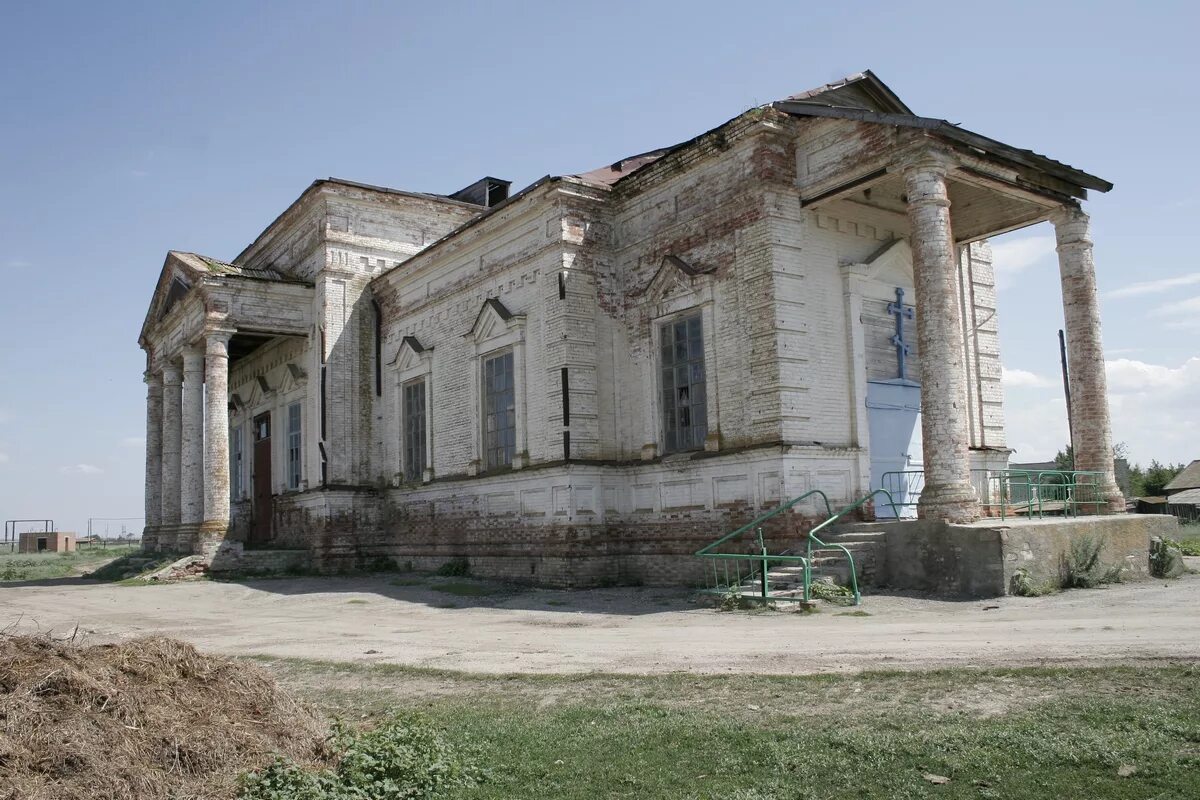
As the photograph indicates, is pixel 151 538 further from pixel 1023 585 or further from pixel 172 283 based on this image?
pixel 1023 585

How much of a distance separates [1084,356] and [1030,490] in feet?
7.99

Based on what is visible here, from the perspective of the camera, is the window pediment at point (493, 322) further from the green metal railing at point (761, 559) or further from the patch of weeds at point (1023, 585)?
the patch of weeds at point (1023, 585)

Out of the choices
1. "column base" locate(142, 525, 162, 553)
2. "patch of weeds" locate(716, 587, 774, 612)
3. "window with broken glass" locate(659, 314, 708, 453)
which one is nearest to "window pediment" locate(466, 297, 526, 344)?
"window with broken glass" locate(659, 314, 708, 453)

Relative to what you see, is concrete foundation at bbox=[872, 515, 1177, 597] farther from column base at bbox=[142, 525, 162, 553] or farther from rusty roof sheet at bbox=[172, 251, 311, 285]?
column base at bbox=[142, 525, 162, 553]

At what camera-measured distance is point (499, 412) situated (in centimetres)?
1862

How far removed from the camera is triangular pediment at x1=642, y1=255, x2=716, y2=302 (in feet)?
49.4

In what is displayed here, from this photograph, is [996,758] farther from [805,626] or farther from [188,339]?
[188,339]

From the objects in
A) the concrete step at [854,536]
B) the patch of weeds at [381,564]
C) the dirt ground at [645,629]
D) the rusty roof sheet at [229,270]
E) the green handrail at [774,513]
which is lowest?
the dirt ground at [645,629]

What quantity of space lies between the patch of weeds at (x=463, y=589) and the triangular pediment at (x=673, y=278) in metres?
5.68

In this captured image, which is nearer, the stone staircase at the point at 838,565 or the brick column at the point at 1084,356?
the stone staircase at the point at 838,565

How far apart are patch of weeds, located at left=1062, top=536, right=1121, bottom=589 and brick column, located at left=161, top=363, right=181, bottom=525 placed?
2298 cm

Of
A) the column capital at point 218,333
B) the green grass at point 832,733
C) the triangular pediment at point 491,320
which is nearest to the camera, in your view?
the green grass at point 832,733

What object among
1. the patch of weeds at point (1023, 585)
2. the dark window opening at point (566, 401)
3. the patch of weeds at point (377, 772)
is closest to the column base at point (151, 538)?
the dark window opening at point (566, 401)

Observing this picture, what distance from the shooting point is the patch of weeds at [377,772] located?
460 cm
